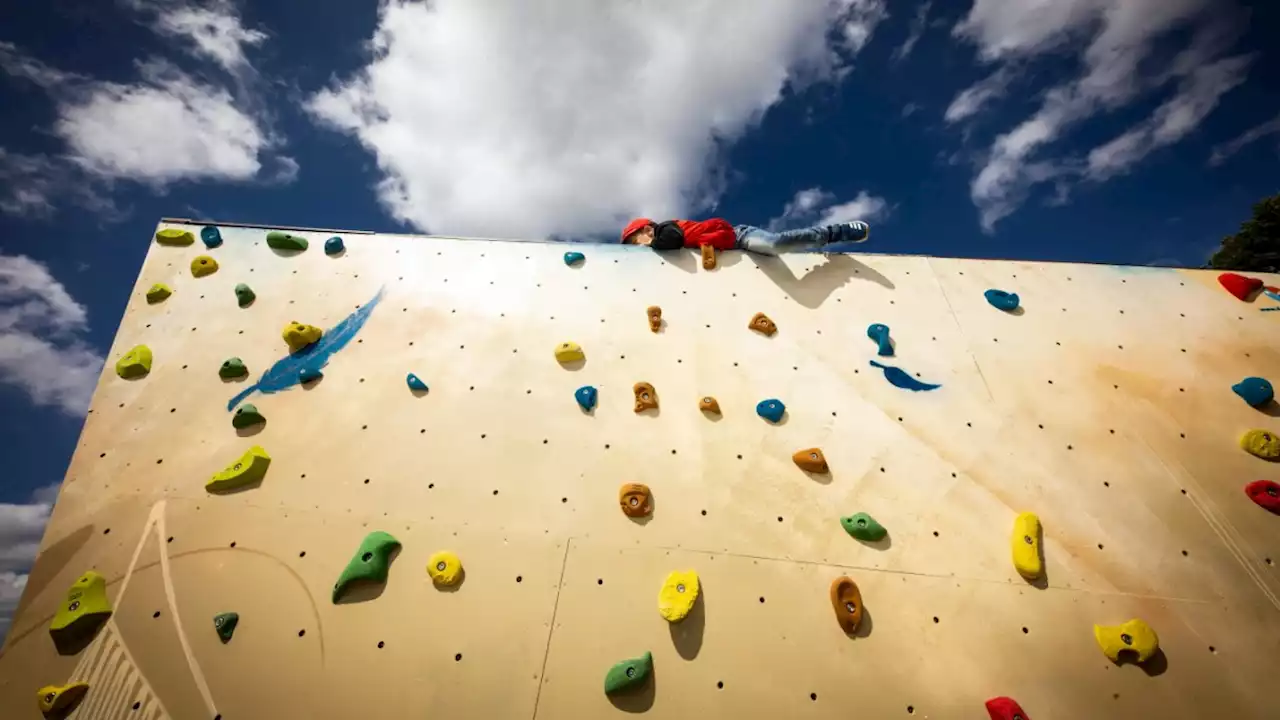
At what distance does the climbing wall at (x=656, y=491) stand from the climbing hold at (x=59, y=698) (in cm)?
2

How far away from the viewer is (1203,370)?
252 cm

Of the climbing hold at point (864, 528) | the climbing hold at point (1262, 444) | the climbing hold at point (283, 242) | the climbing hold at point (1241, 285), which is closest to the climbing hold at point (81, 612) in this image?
→ the climbing hold at point (283, 242)

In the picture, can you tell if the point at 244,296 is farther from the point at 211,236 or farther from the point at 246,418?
the point at 246,418

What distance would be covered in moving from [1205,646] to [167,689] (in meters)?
3.82

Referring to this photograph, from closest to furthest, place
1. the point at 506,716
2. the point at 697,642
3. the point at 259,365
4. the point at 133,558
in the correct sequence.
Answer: the point at 506,716
the point at 697,642
the point at 133,558
the point at 259,365

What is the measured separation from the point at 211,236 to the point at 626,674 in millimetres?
3490

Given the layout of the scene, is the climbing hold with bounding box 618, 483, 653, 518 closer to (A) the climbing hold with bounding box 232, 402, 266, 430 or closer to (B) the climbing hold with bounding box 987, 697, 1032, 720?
(B) the climbing hold with bounding box 987, 697, 1032, 720

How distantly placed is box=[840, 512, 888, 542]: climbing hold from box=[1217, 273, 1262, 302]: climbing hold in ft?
8.61

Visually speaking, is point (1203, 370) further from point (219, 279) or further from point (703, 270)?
point (219, 279)

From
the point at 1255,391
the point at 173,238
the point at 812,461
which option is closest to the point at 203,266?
the point at 173,238

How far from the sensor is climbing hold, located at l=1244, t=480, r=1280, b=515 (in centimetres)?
210

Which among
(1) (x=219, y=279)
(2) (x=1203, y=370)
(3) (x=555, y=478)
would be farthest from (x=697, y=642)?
(1) (x=219, y=279)

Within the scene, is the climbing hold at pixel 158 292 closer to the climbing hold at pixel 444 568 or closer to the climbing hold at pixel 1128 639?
the climbing hold at pixel 444 568

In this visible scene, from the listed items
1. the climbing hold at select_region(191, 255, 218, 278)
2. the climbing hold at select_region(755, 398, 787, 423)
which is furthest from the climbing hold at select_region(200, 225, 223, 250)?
the climbing hold at select_region(755, 398, 787, 423)
